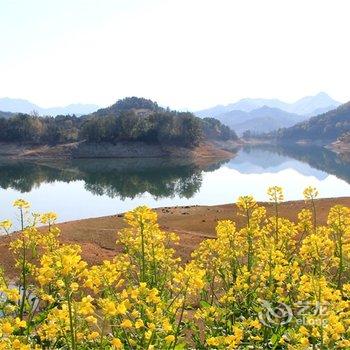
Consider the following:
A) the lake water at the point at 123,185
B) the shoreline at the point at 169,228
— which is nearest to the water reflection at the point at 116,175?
the lake water at the point at 123,185

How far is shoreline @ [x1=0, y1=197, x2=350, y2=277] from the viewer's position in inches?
921

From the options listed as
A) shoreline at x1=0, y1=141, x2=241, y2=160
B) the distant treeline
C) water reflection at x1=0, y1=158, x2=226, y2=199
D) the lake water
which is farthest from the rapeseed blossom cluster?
the distant treeline

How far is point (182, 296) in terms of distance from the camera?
694 centimetres

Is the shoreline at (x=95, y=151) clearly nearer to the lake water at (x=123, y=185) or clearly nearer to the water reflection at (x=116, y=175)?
the water reflection at (x=116, y=175)

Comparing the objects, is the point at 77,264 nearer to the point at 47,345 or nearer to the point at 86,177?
the point at 47,345

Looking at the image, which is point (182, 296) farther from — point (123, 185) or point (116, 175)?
point (116, 175)

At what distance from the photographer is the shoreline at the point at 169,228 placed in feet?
76.7

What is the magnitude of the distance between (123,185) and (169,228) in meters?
34.9

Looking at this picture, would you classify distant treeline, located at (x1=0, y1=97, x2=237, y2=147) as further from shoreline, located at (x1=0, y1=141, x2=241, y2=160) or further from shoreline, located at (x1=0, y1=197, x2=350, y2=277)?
shoreline, located at (x1=0, y1=197, x2=350, y2=277)

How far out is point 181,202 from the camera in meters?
51.6

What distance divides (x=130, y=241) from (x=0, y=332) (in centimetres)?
323

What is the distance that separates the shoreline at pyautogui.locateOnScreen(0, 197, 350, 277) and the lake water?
9449 mm

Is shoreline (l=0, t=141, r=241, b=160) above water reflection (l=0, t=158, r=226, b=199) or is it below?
above

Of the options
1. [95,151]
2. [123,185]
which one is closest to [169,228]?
[123,185]
